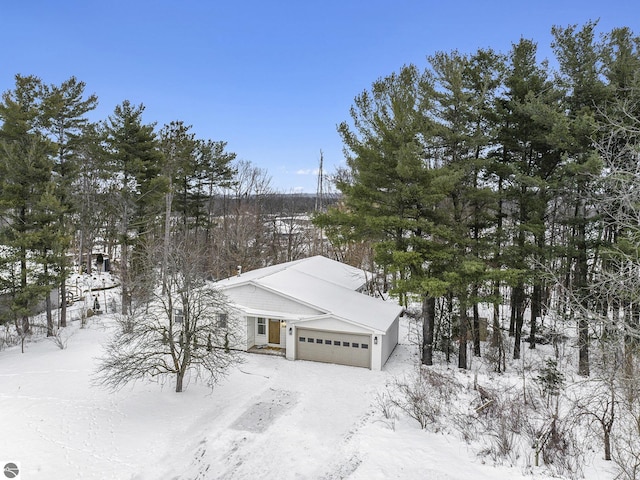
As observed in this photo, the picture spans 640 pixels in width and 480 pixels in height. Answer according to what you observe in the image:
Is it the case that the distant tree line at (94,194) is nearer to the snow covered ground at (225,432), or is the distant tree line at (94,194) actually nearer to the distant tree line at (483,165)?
the snow covered ground at (225,432)

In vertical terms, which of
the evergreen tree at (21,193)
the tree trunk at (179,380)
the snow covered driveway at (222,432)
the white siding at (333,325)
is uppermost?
the evergreen tree at (21,193)

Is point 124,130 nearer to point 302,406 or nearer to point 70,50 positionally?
point 70,50

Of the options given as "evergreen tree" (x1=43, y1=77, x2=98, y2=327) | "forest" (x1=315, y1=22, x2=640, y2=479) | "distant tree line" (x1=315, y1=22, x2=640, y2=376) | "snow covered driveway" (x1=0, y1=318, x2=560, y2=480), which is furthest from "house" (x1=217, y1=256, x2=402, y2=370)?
"evergreen tree" (x1=43, y1=77, x2=98, y2=327)

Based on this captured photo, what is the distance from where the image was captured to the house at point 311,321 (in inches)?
653

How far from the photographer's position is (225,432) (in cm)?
1109

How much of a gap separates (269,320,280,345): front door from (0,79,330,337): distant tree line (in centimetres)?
428

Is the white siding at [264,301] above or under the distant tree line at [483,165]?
under

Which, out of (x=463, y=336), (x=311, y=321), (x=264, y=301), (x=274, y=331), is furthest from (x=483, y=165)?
(x=274, y=331)

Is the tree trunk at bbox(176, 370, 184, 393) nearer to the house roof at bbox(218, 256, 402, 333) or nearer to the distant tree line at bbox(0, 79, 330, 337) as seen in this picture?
the distant tree line at bbox(0, 79, 330, 337)

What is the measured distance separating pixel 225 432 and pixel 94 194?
2941 cm

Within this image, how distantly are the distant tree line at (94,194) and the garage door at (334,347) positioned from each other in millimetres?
6339

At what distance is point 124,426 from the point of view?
11289mm

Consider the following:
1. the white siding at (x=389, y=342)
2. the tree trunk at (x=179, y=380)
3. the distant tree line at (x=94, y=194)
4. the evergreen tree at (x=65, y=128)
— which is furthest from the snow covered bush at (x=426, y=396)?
the evergreen tree at (x=65, y=128)

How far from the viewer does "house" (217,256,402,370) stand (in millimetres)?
16578
